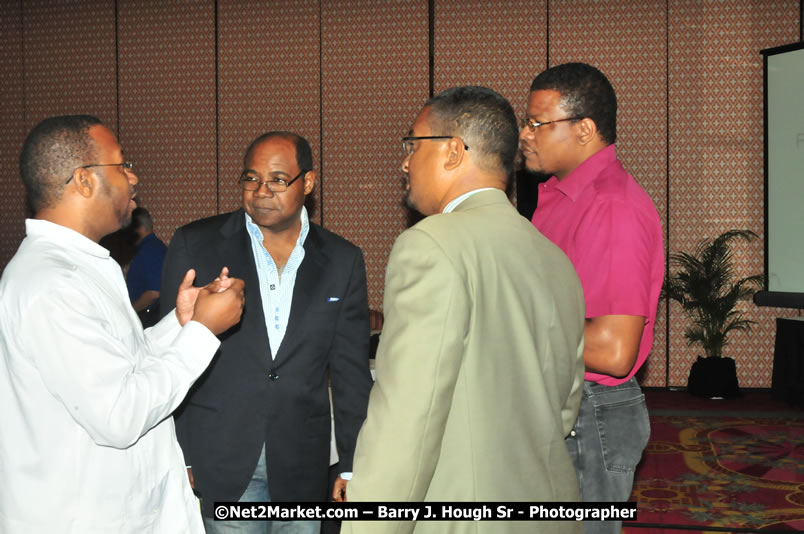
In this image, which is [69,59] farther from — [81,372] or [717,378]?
[81,372]

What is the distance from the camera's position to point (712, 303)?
22.4 ft

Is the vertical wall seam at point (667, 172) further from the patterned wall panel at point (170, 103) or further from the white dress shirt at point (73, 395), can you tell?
the white dress shirt at point (73, 395)

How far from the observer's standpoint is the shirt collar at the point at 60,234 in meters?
1.64

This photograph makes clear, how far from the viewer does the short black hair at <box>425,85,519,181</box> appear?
149 cm

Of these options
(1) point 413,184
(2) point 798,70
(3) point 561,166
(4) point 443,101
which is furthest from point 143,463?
(2) point 798,70

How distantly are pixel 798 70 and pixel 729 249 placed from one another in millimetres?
1789

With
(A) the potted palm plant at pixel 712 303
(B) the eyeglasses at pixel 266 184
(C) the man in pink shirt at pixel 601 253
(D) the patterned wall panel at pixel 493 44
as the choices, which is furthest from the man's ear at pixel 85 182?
(A) the potted palm plant at pixel 712 303

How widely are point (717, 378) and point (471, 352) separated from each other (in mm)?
6331

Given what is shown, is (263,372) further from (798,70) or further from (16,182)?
(16,182)

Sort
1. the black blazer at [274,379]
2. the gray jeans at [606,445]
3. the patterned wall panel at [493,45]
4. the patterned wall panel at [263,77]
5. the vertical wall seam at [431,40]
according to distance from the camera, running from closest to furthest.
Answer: the gray jeans at [606,445]
the black blazer at [274,379]
the patterned wall panel at [493,45]
the vertical wall seam at [431,40]
the patterned wall panel at [263,77]

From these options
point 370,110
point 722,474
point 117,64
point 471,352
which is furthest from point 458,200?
point 117,64

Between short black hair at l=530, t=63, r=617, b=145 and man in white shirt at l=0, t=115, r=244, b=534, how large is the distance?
1.03m

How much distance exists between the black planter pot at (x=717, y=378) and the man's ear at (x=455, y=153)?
6138mm

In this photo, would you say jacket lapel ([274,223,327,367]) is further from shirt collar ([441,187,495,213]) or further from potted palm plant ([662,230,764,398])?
potted palm plant ([662,230,764,398])
